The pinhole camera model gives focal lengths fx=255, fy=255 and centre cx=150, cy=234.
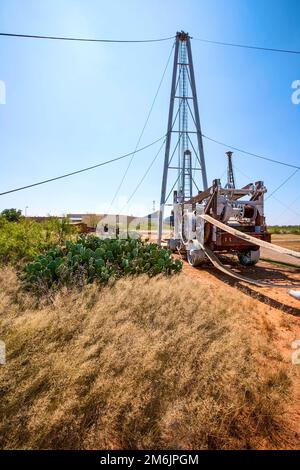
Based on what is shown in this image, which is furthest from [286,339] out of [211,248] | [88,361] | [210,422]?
[211,248]

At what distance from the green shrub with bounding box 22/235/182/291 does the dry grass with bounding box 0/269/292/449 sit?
3.36 feet

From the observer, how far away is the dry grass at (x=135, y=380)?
2145mm

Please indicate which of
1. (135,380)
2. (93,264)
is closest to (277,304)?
(135,380)

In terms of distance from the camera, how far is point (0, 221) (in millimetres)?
10336

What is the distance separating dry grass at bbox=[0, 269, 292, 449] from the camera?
2.14 metres

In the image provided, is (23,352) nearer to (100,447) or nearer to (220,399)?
(100,447)

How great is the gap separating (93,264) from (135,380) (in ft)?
11.6

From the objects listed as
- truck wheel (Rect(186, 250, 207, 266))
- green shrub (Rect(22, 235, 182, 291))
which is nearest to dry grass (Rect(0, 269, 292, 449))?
green shrub (Rect(22, 235, 182, 291))

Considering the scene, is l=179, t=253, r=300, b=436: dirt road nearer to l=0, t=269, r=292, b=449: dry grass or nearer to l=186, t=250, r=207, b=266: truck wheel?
l=0, t=269, r=292, b=449: dry grass

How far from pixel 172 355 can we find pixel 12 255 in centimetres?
609

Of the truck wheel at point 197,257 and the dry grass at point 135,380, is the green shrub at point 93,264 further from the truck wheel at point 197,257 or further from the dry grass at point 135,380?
the truck wheel at point 197,257

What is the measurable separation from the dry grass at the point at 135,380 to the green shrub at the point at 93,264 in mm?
1025

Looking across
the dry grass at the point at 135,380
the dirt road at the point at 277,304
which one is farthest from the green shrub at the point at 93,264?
the dirt road at the point at 277,304

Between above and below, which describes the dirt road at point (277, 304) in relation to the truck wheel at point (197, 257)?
below
